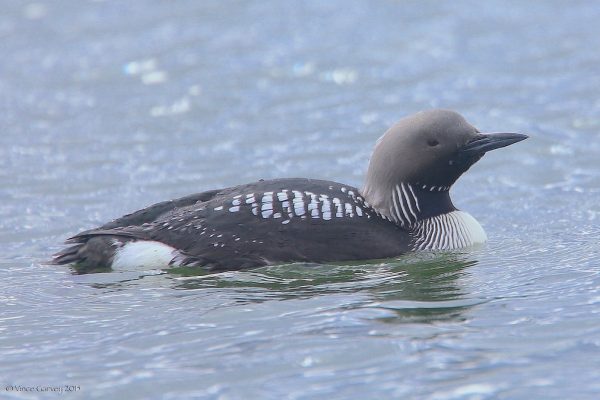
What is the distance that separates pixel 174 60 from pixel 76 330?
6478mm

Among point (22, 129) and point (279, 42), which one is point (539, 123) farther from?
point (22, 129)

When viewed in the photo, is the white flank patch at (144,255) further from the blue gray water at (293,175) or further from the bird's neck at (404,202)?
the bird's neck at (404,202)

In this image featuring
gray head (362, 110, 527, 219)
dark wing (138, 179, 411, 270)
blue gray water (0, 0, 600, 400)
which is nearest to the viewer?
blue gray water (0, 0, 600, 400)

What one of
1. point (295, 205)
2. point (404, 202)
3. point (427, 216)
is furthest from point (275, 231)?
point (427, 216)

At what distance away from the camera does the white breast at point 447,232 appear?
240 inches

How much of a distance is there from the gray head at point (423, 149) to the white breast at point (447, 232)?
0.22m

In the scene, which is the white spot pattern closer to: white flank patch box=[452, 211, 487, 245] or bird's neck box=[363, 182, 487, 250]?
bird's neck box=[363, 182, 487, 250]

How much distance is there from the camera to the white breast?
610 centimetres

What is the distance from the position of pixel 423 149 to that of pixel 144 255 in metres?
1.45

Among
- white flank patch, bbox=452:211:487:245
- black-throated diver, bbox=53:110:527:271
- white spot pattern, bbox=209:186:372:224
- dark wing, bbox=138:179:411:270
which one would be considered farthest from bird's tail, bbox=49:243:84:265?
white flank patch, bbox=452:211:487:245

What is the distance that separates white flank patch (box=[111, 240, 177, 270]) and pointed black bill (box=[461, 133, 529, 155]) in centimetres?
154

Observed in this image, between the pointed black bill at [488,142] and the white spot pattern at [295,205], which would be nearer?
the white spot pattern at [295,205]

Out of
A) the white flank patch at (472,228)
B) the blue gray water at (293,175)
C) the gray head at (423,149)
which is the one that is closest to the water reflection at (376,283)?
the blue gray water at (293,175)

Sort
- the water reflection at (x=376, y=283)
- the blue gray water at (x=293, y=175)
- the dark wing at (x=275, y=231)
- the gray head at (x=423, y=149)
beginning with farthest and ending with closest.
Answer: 1. the gray head at (x=423, y=149)
2. the dark wing at (x=275, y=231)
3. the water reflection at (x=376, y=283)
4. the blue gray water at (x=293, y=175)
